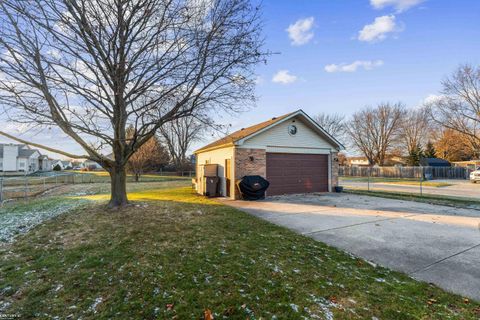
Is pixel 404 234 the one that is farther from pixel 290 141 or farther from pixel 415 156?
pixel 415 156

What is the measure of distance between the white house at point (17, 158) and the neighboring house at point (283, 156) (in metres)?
48.7

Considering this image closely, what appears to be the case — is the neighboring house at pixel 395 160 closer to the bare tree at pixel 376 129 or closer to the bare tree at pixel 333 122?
the bare tree at pixel 376 129

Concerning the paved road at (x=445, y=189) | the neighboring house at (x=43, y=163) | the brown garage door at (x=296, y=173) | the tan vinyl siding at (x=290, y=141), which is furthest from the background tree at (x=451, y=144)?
the neighboring house at (x=43, y=163)

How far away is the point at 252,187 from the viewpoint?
1088cm

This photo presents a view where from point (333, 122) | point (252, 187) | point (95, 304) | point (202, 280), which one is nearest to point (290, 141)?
point (252, 187)

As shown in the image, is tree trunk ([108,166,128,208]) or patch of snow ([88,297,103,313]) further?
tree trunk ([108,166,128,208])

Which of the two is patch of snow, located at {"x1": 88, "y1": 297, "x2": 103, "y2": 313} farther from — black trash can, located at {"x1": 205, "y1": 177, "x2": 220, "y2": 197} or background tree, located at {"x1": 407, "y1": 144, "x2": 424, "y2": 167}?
background tree, located at {"x1": 407, "y1": 144, "x2": 424, "y2": 167}

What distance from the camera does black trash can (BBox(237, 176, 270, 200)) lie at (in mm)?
10859

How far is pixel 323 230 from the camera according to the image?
599 cm

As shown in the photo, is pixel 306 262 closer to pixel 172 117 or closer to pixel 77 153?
pixel 172 117

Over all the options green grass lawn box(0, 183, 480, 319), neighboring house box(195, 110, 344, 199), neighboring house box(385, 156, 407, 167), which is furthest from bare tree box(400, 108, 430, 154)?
green grass lawn box(0, 183, 480, 319)

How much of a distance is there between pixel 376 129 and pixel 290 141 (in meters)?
35.5

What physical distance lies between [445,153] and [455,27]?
132ft

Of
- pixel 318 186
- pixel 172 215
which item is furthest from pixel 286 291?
pixel 318 186
